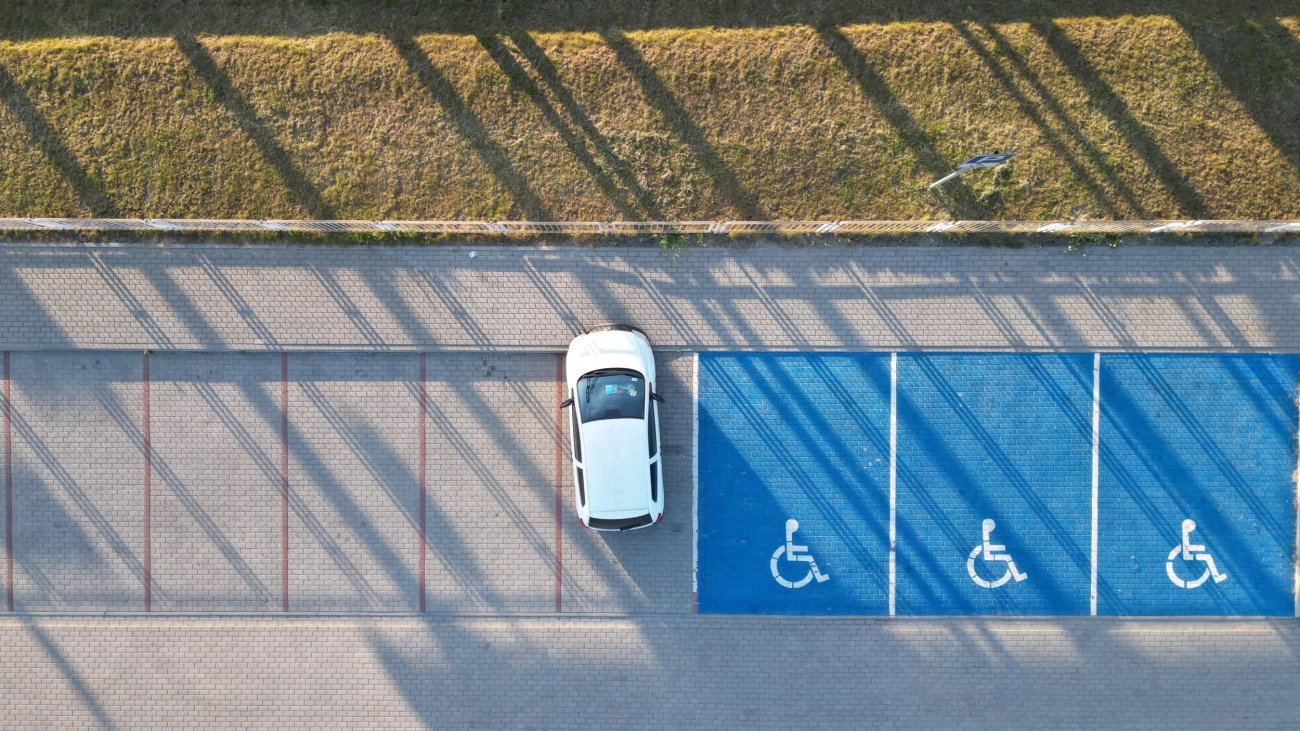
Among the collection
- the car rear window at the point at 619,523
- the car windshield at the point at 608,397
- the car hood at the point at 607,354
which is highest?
the car hood at the point at 607,354

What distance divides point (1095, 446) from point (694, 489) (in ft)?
19.6

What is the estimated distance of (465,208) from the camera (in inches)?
422

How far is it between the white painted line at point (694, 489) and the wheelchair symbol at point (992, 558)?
13.5 feet

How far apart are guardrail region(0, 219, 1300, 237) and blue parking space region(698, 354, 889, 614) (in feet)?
6.31

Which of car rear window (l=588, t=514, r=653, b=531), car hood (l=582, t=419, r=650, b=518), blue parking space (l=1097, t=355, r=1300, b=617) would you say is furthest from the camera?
blue parking space (l=1097, t=355, r=1300, b=617)

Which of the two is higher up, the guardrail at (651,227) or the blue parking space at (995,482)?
the guardrail at (651,227)

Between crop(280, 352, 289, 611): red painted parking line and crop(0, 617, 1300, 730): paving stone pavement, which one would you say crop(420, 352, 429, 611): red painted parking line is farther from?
crop(280, 352, 289, 611): red painted parking line

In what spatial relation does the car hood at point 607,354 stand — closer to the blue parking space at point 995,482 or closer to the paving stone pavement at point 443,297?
the paving stone pavement at point 443,297

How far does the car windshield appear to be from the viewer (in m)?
9.86

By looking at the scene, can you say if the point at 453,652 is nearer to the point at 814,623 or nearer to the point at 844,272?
the point at 814,623

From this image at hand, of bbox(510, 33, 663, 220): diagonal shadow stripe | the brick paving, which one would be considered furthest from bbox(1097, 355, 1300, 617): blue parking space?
bbox(510, 33, 663, 220): diagonal shadow stripe

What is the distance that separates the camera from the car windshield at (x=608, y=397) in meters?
9.86

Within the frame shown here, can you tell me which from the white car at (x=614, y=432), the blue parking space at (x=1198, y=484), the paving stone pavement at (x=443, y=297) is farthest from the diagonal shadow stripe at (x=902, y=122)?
the white car at (x=614, y=432)

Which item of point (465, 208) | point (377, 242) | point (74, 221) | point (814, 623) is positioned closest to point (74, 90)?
point (74, 221)
